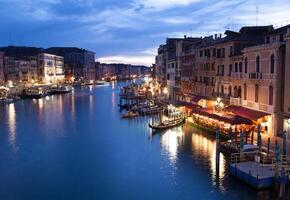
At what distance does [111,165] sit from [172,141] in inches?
279

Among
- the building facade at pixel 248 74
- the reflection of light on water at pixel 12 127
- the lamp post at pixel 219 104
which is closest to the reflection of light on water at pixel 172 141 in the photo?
the lamp post at pixel 219 104

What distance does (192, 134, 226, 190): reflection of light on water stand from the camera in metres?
20.2

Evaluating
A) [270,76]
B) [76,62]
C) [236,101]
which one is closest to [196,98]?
[236,101]

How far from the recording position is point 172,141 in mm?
29000

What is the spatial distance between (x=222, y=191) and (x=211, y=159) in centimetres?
538

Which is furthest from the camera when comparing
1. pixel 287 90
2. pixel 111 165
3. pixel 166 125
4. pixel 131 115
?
pixel 131 115

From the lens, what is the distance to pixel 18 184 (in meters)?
19.8

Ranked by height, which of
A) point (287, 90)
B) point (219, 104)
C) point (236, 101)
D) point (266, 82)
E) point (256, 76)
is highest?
point (256, 76)

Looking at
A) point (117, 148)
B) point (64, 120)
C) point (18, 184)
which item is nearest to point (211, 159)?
point (117, 148)

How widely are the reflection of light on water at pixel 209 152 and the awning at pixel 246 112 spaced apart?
2840mm

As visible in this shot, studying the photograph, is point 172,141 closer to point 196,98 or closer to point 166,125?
point 166,125

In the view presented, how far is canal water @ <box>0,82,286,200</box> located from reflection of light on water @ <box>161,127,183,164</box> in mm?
69

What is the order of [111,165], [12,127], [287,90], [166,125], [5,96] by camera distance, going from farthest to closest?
[5,96] < [12,127] < [166,125] < [111,165] < [287,90]

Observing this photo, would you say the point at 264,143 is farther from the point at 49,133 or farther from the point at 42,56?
the point at 42,56
